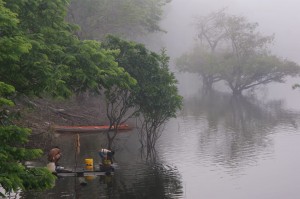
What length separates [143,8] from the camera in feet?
187

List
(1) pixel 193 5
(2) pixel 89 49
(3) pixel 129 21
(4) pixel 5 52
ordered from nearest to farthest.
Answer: (4) pixel 5 52 < (2) pixel 89 49 < (3) pixel 129 21 < (1) pixel 193 5

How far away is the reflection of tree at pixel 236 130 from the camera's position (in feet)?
100

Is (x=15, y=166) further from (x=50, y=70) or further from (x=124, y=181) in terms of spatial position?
(x=124, y=181)

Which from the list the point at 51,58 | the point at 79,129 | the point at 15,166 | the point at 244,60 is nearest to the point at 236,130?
the point at 79,129

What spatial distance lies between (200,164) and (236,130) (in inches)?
624

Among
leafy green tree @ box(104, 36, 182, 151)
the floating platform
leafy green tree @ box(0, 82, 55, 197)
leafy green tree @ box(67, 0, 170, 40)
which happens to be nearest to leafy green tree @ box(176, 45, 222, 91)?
leafy green tree @ box(67, 0, 170, 40)

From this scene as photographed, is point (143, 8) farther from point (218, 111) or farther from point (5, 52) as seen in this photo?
point (5, 52)

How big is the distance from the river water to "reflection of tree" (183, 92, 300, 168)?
0.24 ft

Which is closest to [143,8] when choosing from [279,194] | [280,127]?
[280,127]

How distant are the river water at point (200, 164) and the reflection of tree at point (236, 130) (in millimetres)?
73

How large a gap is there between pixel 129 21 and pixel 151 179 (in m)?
34.3

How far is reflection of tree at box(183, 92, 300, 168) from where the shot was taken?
100 feet

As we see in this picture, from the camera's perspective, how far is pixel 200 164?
90.8 feet

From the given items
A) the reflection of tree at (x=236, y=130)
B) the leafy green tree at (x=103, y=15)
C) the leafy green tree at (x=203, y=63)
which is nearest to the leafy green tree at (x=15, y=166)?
the reflection of tree at (x=236, y=130)
